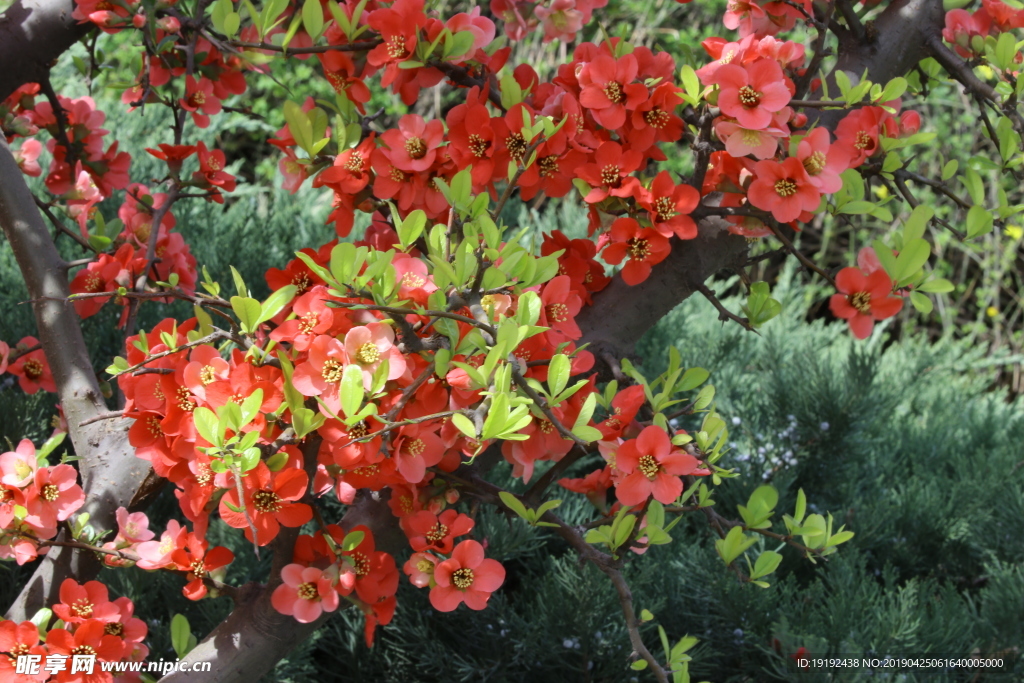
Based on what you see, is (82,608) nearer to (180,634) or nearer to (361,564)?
(180,634)

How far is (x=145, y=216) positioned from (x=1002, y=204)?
3.66 feet

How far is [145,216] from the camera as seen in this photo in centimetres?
120

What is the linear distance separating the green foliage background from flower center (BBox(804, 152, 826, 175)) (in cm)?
25

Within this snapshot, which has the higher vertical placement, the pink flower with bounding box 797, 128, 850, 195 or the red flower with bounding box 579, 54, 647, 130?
the red flower with bounding box 579, 54, 647, 130

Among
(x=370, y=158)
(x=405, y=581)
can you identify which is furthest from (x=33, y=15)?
(x=405, y=581)

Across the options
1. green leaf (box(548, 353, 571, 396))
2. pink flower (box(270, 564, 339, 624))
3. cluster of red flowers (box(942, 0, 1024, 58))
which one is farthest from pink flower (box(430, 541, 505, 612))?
cluster of red flowers (box(942, 0, 1024, 58))

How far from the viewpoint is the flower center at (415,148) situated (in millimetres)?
877

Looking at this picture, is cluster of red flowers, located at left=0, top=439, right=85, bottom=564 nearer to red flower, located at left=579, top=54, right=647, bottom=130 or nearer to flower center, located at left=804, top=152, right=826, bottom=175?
red flower, located at left=579, top=54, right=647, bottom=130

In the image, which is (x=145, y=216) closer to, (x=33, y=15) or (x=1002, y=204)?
(x=33, y=15)

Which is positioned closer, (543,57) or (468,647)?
(468,647)

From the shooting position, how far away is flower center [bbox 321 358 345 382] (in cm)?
67

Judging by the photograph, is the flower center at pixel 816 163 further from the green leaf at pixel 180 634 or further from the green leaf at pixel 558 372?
the green leaf at pixel 180 634

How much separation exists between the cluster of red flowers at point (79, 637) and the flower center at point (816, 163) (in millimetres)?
858

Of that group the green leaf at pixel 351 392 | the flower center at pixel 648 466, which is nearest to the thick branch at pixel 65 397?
the green leaf at pixel 351 392
